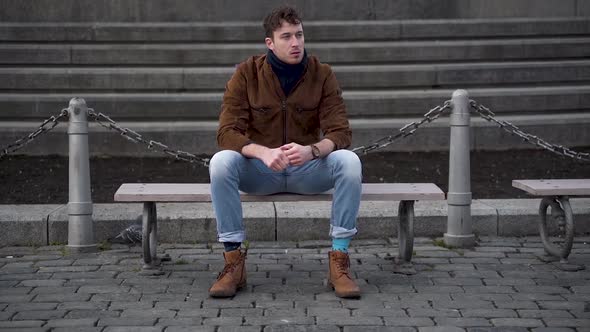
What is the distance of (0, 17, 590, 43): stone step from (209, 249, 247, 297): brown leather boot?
22.3 feet

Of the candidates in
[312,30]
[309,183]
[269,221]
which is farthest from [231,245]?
[312,30]

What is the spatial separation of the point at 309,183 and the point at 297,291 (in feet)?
2.10

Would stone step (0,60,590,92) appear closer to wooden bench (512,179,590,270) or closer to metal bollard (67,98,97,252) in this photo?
metal bollard (67,98,97,252)

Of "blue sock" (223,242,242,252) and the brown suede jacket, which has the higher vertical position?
the brown suede jacket

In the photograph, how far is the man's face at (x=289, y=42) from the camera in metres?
6.01

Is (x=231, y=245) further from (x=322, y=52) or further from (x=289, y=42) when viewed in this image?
(x=322, y=52)

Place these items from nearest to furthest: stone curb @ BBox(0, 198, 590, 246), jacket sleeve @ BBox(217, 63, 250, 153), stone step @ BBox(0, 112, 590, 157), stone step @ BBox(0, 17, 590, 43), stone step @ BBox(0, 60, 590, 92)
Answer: jacket sleeve @ BBox(217, 63, 250, 153) → stone curb @ BBox(0, 198, 590, 246) → stone step @ BBox(0, 112, 590, 157) → stone step @ BBox(0, 60, 590, 92) → stone step @ BBox(0, 17, 590, 43)

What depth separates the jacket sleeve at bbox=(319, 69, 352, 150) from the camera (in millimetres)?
6125

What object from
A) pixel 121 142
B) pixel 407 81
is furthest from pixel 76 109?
pixel 407 81

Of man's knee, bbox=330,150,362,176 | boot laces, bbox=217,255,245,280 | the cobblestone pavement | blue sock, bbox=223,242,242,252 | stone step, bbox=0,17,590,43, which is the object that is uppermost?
stone step, bbox=0,17,590,43

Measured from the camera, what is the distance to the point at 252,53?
1217 cm

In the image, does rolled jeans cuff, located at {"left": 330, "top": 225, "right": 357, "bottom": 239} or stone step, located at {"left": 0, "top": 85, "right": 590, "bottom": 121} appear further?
stone step, located at {"left": 0, "top": 85, "right": 590, "bottom": 121}

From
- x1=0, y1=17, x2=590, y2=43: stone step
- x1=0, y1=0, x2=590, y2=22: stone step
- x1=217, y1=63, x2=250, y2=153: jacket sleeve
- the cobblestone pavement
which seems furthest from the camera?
x1=0, y1=0, x2=590, y2=22: stone step

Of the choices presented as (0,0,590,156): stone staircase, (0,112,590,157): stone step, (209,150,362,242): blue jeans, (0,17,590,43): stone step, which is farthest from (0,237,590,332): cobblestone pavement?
(0,17,590,43): stone step
